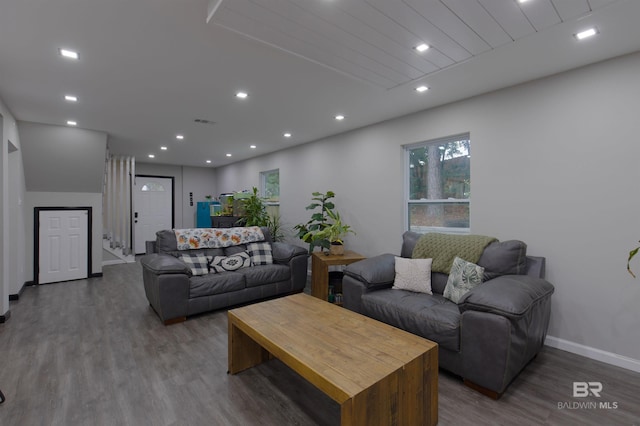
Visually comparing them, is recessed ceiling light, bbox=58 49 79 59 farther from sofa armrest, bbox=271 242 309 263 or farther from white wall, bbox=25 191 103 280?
white wall, bbox=25 191 103 280

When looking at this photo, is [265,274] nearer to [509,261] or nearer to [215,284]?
[215,284]

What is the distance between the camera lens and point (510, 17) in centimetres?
184

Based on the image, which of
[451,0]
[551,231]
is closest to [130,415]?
[451,0]

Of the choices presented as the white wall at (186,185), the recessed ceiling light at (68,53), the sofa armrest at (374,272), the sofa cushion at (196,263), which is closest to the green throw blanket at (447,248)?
the sofa armrest at (374,272)

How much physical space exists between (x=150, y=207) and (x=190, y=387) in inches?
268

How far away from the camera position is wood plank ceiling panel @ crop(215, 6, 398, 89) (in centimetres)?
176

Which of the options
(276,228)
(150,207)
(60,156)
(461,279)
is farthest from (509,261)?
(150,207)

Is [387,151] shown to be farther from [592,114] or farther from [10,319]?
[10,319]

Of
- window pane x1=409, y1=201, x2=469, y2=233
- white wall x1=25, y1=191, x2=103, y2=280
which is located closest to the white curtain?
white wall x1=25, y1=191, x2=103, y2=280

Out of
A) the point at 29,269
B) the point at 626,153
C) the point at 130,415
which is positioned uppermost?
the point at 626,153

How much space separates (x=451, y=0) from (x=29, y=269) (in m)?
6.52

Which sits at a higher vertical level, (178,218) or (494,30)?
(494,30)

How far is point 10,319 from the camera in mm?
3402
